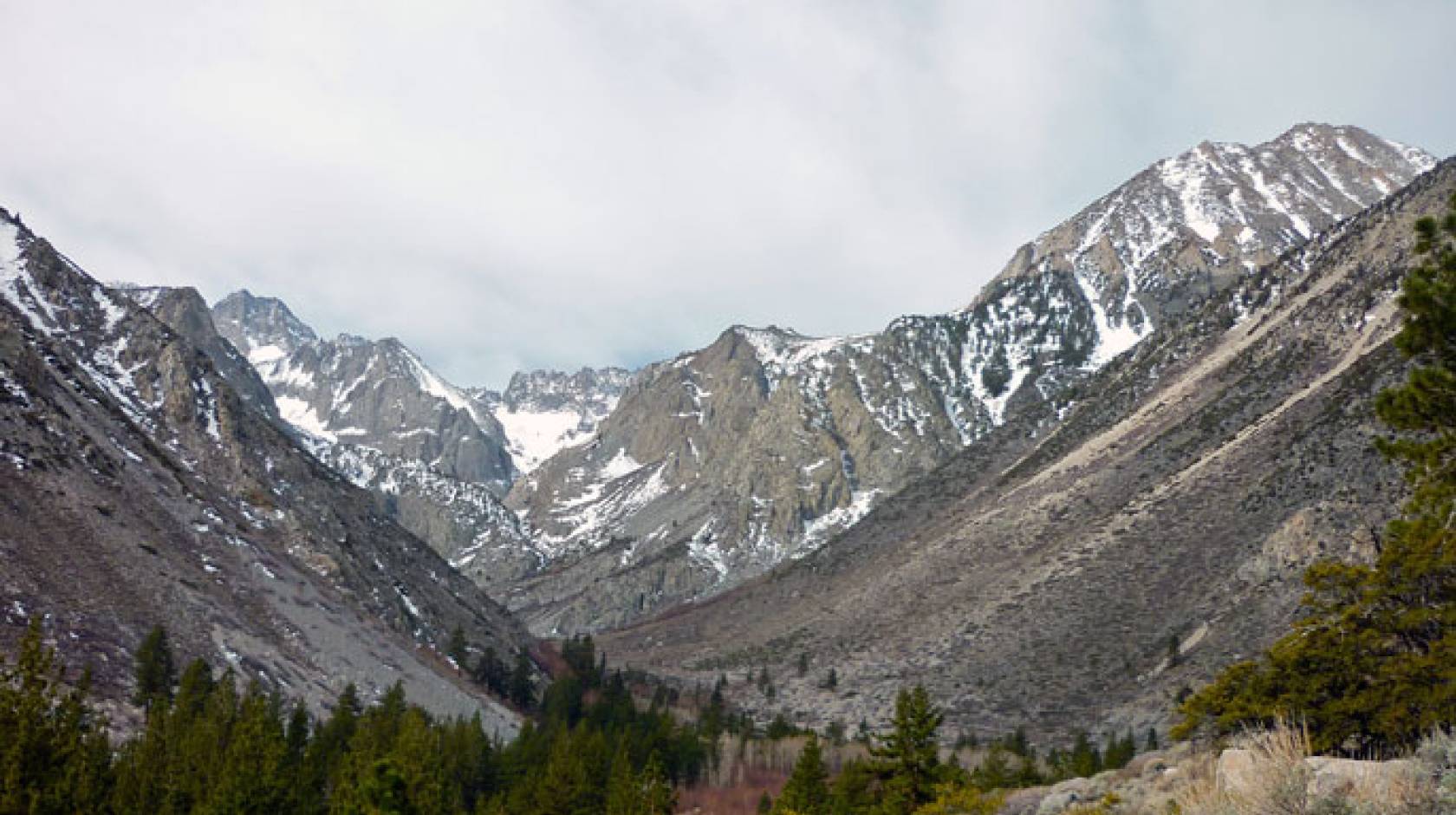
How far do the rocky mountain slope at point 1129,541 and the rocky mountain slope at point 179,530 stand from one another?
166 ft

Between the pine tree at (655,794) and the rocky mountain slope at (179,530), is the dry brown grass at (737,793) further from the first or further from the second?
the pine tree at (655,794)

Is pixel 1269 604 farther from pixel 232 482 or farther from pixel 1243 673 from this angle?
pixel 232 482

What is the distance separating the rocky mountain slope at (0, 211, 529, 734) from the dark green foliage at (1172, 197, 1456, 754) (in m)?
69.1

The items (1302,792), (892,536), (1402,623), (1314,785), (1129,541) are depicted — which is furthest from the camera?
(892,536)

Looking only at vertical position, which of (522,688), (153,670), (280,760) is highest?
(522,688)

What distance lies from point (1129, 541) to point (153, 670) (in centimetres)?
10907

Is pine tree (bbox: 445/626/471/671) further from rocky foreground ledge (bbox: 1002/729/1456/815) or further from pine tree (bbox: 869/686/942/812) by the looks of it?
rocky foreground ledge (bbox: 1002/729/1456/815)

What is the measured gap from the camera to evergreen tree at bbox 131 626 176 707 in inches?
2518

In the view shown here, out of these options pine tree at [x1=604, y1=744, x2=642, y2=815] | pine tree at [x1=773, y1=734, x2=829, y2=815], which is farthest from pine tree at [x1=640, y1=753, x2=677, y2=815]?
pine tree at [x1=773, y1=734, x2=829, y2=815]

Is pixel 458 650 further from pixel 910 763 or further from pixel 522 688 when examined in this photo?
pixel 910 763

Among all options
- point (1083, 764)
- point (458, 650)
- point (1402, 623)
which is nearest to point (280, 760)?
point (1083, 764)

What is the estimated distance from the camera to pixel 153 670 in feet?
217

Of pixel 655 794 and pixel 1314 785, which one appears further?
pixel 655 794

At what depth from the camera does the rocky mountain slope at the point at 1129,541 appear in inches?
4107
